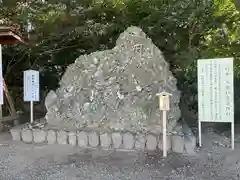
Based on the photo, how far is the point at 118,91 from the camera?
483 centimetres

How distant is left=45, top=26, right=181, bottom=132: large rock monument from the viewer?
465 centimetres

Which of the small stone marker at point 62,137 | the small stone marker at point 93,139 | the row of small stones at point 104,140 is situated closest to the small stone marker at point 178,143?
the row of small stones at point 104,140

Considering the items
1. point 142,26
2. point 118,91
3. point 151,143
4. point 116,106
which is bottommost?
point 151,143

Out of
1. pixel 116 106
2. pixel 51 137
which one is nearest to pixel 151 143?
pixel 116 106

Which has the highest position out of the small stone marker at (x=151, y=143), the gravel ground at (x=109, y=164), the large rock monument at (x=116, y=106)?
the large rock monument at (x=116, y=106)

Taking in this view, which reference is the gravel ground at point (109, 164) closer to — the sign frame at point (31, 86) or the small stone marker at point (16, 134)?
the small stone marker at point (16, 134)

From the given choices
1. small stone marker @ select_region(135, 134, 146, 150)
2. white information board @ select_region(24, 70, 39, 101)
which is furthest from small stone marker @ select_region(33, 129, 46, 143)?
small stone marker @ select_region(135, 134, 146, 150)

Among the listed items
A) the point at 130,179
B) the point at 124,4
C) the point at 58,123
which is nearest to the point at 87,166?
the point at 130,179

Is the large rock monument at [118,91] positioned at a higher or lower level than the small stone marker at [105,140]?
higher

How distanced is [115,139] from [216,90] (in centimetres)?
145

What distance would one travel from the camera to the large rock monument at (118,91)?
4.65 meters

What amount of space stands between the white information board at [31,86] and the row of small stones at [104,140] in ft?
2.39

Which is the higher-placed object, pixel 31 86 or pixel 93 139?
pixel 31 86

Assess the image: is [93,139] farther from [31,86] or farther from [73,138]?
[31,86]
